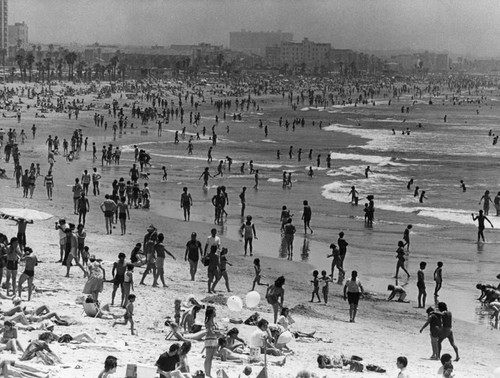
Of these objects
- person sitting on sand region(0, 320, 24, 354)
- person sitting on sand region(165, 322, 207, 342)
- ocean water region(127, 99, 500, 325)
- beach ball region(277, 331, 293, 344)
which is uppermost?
person sitting on sand region(0, 320, 24, 354)

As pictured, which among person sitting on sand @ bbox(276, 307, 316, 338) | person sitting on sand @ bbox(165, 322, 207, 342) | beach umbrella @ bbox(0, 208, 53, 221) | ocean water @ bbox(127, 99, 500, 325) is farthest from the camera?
ocean water @ bbox(127, 99, 500, 325)

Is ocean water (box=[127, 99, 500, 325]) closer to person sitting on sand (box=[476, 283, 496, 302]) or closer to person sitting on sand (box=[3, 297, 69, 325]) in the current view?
person sitting on sand (box=[476, 283, 496, 302])

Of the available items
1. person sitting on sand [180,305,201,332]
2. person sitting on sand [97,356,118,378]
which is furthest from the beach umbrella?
person sitting on sand [97,356,118,378]

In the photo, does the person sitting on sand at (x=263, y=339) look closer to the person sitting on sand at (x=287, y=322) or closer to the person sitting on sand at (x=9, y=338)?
the person sitting on sand at (x=287, y=322)

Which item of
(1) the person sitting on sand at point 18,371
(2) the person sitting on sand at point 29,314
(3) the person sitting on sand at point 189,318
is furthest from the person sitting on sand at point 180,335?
(1) the person sitting on sand at point 18,371

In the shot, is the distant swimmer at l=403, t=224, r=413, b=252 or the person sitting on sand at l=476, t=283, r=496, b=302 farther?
the distant swimmer at l=403, t=224, r=413, b=252

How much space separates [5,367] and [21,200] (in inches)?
690

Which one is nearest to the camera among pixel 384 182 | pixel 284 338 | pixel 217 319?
pixel 284 338

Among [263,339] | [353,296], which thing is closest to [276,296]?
[353,296]

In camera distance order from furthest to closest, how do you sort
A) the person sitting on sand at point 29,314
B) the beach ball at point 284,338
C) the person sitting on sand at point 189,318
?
the person sitting on sand at point 189,318
the person sitting on sand at point 29,314
the beach ball at point 284,338

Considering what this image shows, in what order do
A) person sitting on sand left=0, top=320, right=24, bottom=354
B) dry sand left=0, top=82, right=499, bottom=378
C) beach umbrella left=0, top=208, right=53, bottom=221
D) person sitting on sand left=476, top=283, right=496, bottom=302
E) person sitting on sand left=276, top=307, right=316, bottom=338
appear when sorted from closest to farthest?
person sitting on sand left=0, top=320, right=24, bottom=354 < dry sand left=0, top=82, right=499, bottom=378 < person sitting on sand left=276, top=307, right=316, bottom=338 < person sitting on sand left=476, top=283, right=496, bottom=302 < beach umbrella left=0, top=208, right=53, bottom=221

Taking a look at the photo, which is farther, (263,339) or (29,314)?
(29,314)

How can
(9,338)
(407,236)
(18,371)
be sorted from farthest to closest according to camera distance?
(407,236), (9,338), (18,371)

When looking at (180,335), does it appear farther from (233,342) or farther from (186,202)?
(186,202)
